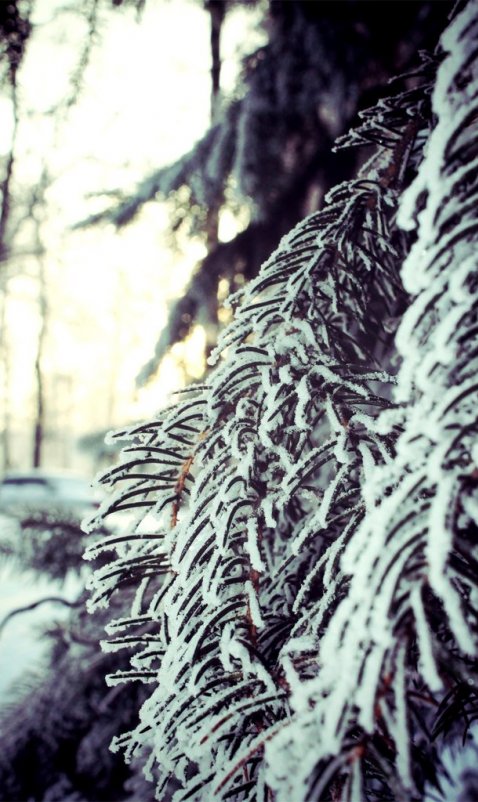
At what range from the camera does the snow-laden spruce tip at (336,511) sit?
53 centimetres

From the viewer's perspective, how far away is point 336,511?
120 cm

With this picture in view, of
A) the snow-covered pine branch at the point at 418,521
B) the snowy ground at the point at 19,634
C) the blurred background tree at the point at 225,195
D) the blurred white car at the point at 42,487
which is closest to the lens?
the snow-covered pine branch at the point at 418,521

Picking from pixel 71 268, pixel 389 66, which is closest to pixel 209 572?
pixel 389 66

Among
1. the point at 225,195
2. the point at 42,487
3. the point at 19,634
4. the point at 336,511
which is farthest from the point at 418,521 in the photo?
the point at 42,487

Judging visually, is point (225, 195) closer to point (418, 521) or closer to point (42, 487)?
point (418, 521)

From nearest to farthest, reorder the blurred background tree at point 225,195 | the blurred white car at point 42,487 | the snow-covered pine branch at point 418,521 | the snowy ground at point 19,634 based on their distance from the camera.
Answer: the snow-covered pine branch at point 418,521 < the blurred background tree at point 225,195 < the snowy ground at point 19,634 < the blurred white car at point 42,487

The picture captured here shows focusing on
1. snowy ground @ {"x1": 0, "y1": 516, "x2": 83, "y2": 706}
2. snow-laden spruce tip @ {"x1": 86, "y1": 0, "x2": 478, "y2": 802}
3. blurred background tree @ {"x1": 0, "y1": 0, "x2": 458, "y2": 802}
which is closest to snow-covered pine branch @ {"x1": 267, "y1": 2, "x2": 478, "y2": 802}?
snow-laden spruce tip @ {"x1": 86, "y1": 0, "x2": 478, "y2": 802}

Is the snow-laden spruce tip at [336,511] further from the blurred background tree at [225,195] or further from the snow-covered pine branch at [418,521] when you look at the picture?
the blurred background tree at [225,195]

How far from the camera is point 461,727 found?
1720mm

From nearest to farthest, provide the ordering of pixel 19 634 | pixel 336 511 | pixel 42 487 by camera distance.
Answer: pixel 336 511
pixel 19 634
pixel 42 487

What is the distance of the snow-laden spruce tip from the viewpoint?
1.75 feet

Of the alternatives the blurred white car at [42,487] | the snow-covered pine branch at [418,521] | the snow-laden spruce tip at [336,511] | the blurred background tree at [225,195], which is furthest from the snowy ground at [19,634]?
the blurred white car at [42,487]

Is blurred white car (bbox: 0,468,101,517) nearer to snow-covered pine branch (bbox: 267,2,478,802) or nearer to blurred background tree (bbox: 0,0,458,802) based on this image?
blurred background tree (bbox: 0,0,458,802)

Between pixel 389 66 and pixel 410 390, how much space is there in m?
2.75
